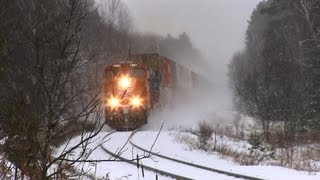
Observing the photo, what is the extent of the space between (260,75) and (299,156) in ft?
85.0

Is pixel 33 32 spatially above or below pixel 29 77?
above

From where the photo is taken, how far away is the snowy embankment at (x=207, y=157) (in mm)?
12857

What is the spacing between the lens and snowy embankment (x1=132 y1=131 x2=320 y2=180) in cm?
1286

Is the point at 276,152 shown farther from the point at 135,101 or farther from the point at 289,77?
the point at 289,77

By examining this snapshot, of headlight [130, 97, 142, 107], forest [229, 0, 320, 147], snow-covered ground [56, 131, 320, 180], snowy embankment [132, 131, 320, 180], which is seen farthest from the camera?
forest [229, 0, 320, 147]

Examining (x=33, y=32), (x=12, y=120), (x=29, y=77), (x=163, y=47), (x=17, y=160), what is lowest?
(x=17, y=160)

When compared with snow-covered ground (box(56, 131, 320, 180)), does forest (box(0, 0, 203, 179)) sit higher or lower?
higher

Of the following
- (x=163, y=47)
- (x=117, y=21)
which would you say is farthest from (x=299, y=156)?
(x=163, y=47)

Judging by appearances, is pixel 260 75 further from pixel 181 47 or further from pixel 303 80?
pixel 181 47

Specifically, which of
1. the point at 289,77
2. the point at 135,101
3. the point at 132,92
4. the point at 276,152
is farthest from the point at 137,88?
the point at 289,77

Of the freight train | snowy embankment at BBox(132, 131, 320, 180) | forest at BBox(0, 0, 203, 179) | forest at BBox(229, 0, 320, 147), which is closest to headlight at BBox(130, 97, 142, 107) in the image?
the freight train

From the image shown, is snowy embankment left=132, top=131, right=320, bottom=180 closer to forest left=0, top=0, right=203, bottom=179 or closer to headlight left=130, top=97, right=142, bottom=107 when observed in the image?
headlight left=130, top=97, right=142, bottom=107

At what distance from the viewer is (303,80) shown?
35906 mm

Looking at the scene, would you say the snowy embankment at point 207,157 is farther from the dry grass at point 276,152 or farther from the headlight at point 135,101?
the headlight at point 135,101
